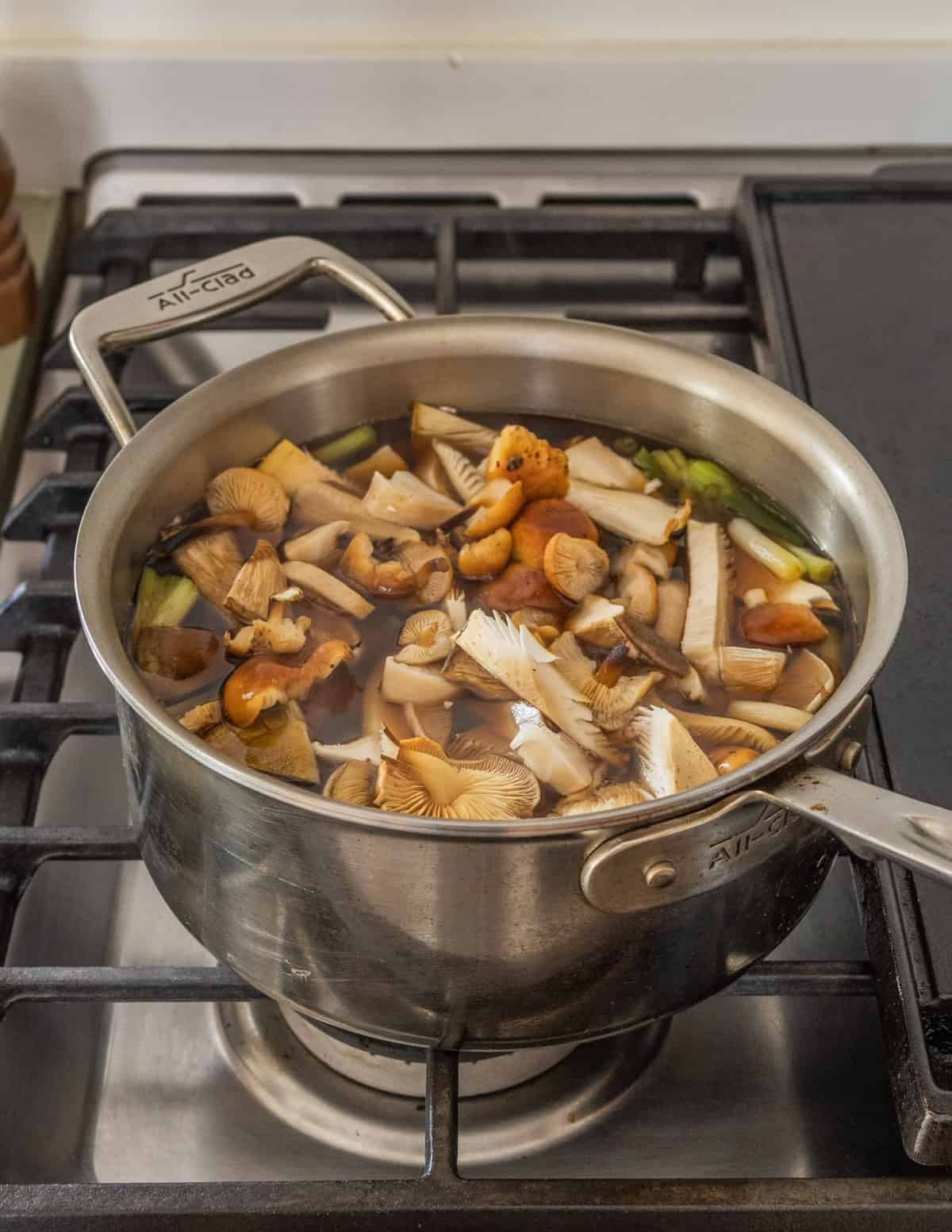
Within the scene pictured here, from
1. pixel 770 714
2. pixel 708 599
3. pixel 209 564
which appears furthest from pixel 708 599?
pixel 209 564

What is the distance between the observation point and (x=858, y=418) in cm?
104

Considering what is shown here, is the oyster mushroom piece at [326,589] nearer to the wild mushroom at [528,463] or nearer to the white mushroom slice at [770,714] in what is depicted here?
the wild mushroom at [528,463]

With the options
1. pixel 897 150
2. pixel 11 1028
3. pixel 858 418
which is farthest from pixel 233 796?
pixel 897 150

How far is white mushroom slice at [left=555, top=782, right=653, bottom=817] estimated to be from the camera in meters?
0.69

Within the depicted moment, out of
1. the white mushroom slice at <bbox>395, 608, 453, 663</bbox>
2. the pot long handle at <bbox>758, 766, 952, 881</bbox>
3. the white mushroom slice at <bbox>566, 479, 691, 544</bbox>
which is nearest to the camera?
the pot long handle at <bbox>758, 766, 952, 881</bbox>

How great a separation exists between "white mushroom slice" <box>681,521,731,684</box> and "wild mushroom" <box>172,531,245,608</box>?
28 centimetres

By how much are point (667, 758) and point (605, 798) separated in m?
0.04

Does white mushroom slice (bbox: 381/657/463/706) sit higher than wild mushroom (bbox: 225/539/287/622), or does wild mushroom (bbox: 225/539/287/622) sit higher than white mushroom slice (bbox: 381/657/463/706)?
wild mushroom (bbox: 225/539/287/622)

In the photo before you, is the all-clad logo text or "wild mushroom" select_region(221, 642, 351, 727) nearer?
"wild mushroom" select_region(221, 642, 351, 727)

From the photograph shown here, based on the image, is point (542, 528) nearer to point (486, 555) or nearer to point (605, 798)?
point (486, 555)

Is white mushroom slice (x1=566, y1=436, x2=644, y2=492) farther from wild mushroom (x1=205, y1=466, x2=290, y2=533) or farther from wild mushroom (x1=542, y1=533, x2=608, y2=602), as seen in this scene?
wild mushroom (x1=205, y1=466, x2=290, y2=533)

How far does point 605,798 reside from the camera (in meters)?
0.70

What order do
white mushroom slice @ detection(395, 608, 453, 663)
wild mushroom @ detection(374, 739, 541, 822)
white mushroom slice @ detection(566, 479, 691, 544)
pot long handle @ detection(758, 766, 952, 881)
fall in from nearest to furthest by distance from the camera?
1. pot long handle @ detection(758, 766, 952, 881)
2. wild mushroom @ detection(374, 739, 541, 822)
3. white mushroom slice @ detection(395, 608, 453, 663)
4. white mushroom slice @ detection(566, 479, 691, 544)

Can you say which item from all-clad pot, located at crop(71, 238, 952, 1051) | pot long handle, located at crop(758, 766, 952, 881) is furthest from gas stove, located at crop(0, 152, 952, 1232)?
pot long handle, located at crop(758, 766, 952, 881)
